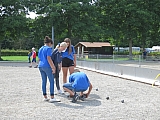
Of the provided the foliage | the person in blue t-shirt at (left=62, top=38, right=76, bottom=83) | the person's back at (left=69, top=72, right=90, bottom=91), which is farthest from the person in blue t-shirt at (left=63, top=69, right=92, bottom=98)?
the foliage

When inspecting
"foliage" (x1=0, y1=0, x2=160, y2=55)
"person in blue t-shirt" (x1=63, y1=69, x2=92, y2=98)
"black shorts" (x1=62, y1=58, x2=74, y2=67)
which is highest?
"foliage" (x1=0, y1=0, x2=160, y2=55)

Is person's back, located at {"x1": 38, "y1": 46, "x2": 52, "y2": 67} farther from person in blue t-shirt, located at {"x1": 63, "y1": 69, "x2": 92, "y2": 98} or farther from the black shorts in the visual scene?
the black shorts

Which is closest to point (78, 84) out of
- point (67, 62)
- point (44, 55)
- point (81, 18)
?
point (44, 55)

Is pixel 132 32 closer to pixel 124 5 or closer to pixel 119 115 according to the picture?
pixel 124 5

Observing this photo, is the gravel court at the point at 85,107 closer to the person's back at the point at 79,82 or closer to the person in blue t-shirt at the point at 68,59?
the person's back at the point at 79,82

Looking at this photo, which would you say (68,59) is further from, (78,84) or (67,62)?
(78,84)

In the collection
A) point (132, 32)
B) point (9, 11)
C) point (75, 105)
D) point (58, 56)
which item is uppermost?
point (9, 11)

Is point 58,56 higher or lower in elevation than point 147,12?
lower

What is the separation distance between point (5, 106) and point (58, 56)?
7.13 feet

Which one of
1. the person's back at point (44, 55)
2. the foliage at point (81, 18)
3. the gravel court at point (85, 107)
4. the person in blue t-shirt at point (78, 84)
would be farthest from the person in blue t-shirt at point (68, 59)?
the foliage at point (81, 18)

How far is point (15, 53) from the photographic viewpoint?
5809 cm

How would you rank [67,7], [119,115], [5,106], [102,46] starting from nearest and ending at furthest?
[119,115] < [5,106] < [67,7] < [102,46]

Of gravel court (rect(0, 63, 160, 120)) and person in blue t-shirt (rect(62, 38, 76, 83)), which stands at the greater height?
person in blue t-shirt (rect(62, 38, 76, 83))

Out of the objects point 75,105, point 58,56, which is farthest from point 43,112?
point 58,56
